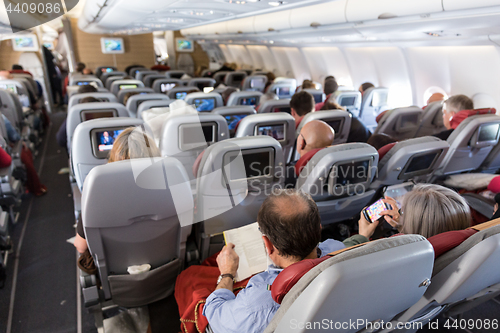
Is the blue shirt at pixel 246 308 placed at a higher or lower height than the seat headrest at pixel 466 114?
lower

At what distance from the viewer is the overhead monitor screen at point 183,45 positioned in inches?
646

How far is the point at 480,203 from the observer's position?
248cm

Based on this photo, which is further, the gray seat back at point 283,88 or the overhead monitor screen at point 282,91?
the overhead monitor screen at point 282,91

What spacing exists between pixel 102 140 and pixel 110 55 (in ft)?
45.7

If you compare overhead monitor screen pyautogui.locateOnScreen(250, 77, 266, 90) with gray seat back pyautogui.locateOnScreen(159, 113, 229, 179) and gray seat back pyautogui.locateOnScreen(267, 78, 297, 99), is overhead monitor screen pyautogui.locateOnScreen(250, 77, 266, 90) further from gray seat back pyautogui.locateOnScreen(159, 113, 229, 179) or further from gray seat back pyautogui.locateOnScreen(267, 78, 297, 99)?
gray seat back pyautogui.locateOnScreen(159, 113, 229, 179)

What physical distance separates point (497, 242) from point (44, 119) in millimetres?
9421

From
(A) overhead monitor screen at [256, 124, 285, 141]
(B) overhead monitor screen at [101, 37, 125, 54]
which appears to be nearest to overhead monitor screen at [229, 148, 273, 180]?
(A) overhead monitor screen at [256, 124, 285, 141]

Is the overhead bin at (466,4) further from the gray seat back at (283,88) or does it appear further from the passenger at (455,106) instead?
the gray seat back at (283,88)

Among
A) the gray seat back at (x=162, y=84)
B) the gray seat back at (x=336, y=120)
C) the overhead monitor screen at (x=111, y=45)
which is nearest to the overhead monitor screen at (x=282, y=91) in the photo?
the gray seat back at (x=162, y=84)

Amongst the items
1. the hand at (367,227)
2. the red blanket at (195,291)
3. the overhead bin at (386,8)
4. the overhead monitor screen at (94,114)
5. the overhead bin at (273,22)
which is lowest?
the red blanket at (195,291)

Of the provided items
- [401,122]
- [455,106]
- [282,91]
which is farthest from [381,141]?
[282,91]

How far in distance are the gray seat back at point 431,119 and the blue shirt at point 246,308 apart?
444cm

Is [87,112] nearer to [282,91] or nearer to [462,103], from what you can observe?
[462,103]

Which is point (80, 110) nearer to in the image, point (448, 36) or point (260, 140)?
point (260, 140)
